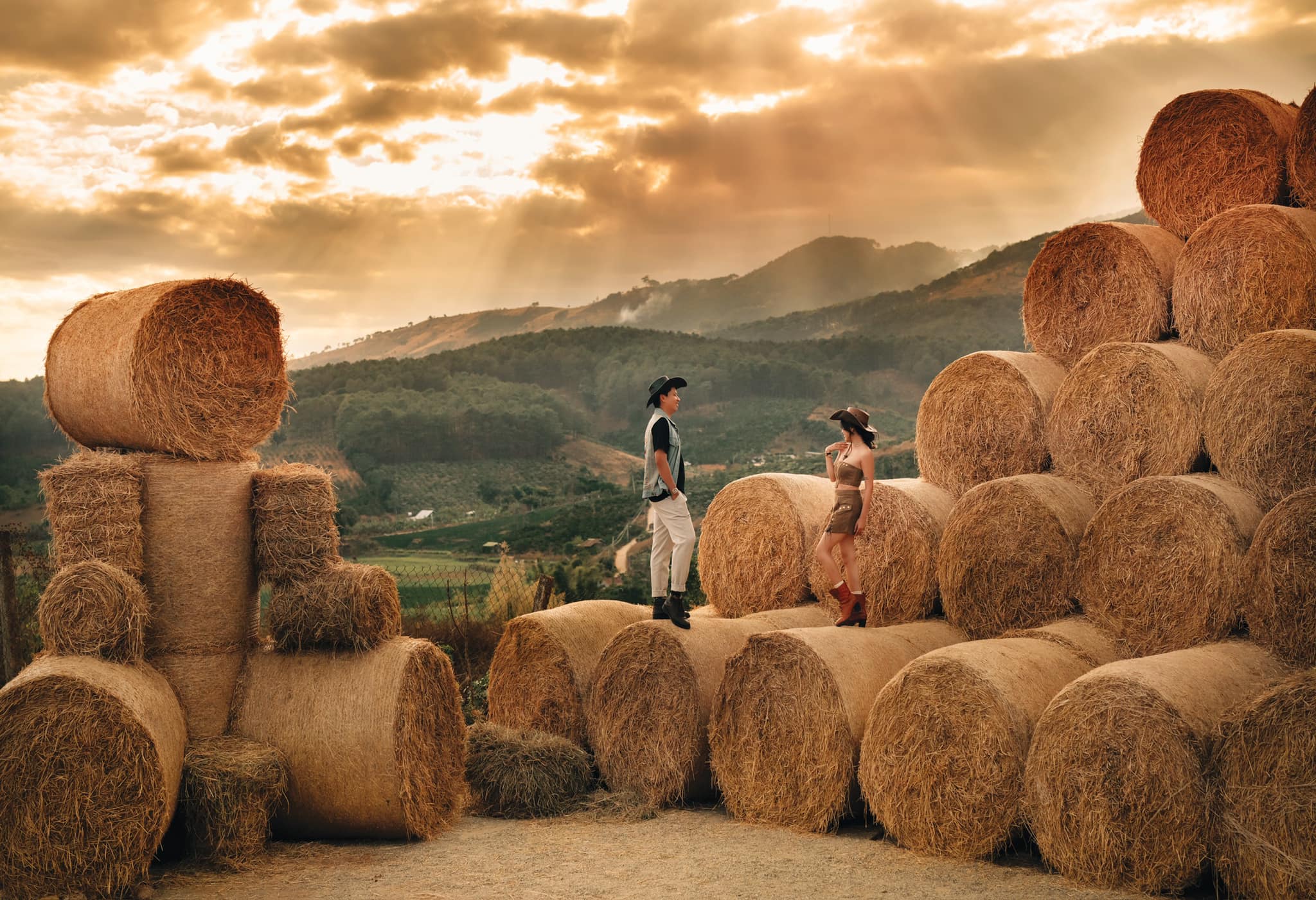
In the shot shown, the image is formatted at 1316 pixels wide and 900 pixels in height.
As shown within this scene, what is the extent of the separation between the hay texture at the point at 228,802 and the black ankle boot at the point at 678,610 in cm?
301

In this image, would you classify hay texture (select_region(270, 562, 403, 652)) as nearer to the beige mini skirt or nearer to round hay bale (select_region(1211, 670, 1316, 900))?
the beige mini skirt

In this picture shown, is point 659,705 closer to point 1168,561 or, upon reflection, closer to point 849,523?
point 849,523

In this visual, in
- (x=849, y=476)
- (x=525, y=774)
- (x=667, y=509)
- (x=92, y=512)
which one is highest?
(x=92, y=512)

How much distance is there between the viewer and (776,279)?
67.5 meters

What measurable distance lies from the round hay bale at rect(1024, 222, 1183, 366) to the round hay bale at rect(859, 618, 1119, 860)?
10.1 ft

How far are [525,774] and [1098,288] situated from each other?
591 cm

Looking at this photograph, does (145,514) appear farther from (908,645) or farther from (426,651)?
(908,645)

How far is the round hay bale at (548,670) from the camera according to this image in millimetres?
9242

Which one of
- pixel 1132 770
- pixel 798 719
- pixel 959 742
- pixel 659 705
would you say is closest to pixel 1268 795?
pixel 1132 770

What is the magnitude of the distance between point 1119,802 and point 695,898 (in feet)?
7.66

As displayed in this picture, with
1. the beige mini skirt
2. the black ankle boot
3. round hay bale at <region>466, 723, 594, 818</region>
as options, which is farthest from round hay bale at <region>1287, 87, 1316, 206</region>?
round hay bale at <region>466, 723, 594, 818</region>

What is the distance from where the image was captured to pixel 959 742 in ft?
22.4

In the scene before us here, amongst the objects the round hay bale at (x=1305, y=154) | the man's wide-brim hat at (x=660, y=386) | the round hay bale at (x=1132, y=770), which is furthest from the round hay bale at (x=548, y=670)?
the round hay bale at (x=1305, y=154)

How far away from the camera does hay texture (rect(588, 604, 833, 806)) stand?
27.4 feet
